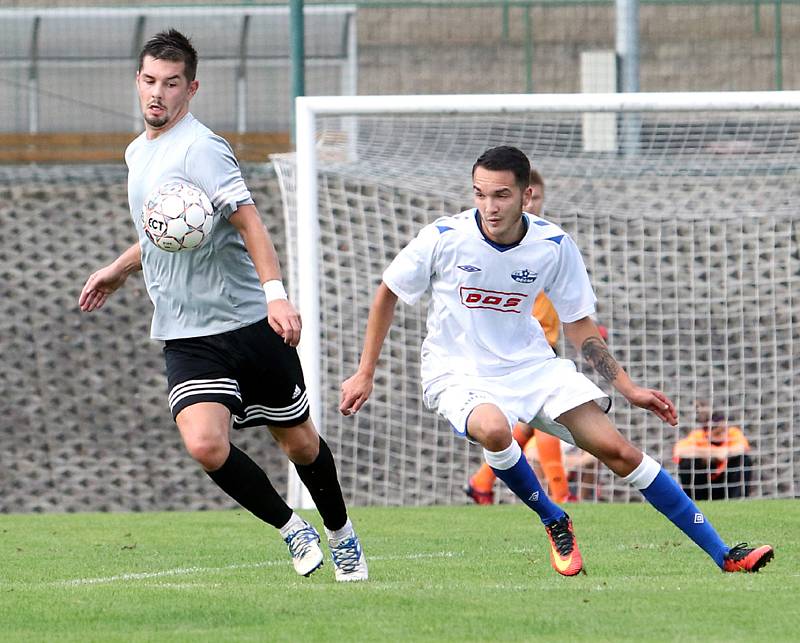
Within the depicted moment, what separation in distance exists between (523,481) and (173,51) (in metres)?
2.12

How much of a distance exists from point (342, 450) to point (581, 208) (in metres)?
2.96

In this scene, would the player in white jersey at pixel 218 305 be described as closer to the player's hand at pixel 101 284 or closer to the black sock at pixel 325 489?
the black sock at pixel 325 489

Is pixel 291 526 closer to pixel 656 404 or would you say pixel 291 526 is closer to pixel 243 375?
pixel 243 375

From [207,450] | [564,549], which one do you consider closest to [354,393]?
[207,450]

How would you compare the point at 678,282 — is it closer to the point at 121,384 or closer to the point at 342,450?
the point at 342,450

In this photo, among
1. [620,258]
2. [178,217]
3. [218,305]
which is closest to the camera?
[178,217]

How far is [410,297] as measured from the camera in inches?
228

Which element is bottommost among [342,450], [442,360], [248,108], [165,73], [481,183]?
[342,450]

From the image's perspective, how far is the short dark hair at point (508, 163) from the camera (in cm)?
572

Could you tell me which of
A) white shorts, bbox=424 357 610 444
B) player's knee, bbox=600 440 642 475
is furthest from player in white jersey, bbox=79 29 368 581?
player's knee, bbox=600 440 642 475

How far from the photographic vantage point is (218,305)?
Result: 17.4 ft

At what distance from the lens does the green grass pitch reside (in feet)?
13.7

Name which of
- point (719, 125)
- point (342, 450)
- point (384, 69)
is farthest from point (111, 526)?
point (384, 69)

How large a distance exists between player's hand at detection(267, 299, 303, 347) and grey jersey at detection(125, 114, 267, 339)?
316mm
